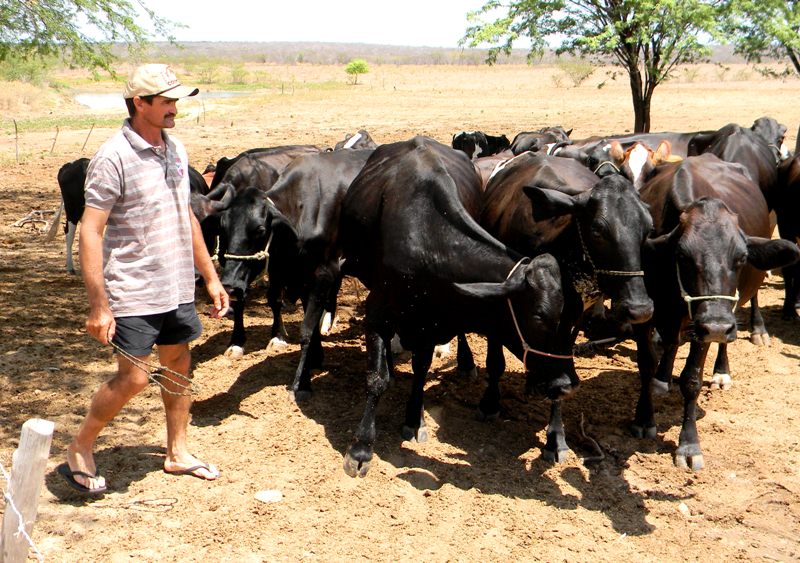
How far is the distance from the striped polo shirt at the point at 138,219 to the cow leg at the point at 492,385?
253 cm

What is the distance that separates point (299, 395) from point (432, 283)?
1810 mm

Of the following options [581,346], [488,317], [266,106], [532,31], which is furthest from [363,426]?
[266,106]

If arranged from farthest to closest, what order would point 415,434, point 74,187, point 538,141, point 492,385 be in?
1. point 538,141
2. point 74,187
3. point 492,385
4. point 415,434

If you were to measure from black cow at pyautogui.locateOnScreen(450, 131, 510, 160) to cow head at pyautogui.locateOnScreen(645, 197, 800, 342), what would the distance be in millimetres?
6367

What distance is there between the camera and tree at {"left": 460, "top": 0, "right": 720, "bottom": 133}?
14469 mm

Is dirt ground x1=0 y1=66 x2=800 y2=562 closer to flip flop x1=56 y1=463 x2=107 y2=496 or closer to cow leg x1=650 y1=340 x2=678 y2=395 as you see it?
flip flop x1=56 y1=463 x2=107 y2=496

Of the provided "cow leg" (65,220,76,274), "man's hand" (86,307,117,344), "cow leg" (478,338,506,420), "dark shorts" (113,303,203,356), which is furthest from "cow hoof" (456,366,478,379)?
"cow leg" (65,220,76,274)

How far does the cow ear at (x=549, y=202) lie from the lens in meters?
5.21

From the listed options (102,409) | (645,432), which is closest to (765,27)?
(645,432)

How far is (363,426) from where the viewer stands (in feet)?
18.0

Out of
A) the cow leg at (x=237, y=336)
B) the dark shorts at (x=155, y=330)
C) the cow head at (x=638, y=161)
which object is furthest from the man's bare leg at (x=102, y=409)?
the cow head at (x=638, y=161)

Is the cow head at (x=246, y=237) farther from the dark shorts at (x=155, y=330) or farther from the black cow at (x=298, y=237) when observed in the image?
the dark shorts at (x=155, y=330)

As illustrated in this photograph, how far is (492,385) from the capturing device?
20.2 feet

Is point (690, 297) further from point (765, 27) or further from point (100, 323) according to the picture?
point (765, 27)
